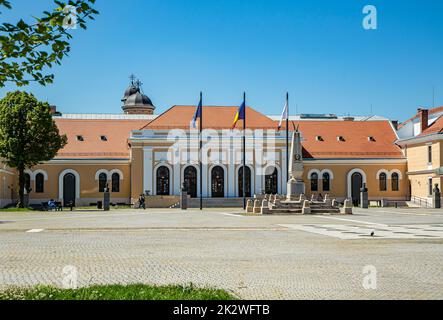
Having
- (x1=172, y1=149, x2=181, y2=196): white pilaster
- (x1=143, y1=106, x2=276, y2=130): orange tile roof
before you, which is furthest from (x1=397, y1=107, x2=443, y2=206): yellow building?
(x1=172, y1=149, x2=181, y2=196): white pilaster

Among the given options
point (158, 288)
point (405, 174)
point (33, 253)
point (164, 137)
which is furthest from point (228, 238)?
point (405, 174)

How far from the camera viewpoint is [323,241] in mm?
19141

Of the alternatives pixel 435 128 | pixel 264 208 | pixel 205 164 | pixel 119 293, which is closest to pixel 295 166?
pixel 264 208

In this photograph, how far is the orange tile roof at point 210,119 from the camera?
212 feet

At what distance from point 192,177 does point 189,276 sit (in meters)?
52.8

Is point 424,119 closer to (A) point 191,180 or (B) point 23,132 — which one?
(A) point 191,180

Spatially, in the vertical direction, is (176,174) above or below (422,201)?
above

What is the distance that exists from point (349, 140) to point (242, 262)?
56.7 meters

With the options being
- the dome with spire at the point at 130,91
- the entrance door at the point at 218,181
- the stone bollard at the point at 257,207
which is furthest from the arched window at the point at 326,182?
the dome with spire at the point at 130,91

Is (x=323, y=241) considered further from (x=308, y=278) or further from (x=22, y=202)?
(x=22, y=202)

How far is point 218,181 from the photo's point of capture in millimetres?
64750

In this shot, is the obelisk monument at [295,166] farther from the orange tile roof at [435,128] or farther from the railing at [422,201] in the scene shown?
the orange tile roof at [435,128]

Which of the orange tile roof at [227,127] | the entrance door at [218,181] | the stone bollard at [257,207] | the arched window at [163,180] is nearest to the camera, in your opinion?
the stone bollard at [257,207]

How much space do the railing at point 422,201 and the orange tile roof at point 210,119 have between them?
1645 cm
